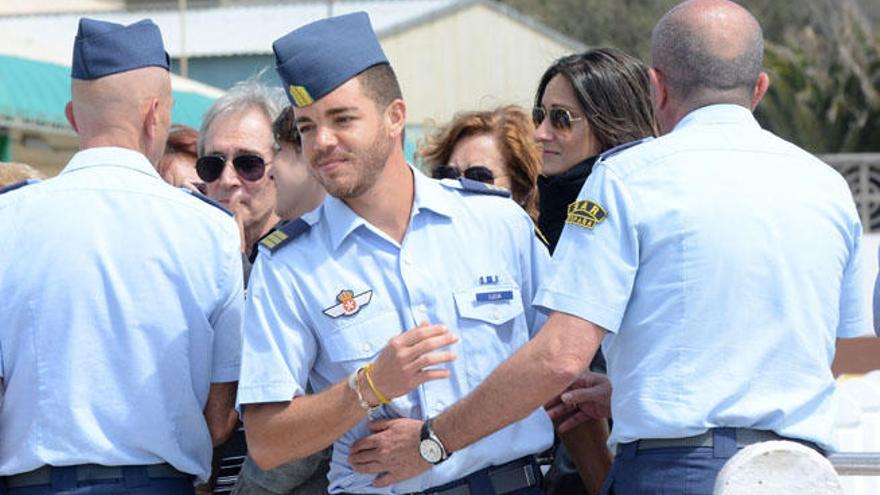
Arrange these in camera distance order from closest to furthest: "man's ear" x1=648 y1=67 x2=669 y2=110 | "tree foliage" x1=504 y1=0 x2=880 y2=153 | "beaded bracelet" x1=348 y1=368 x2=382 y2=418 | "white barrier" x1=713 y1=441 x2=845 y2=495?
"white barrier" x1=713 y1=441 x2=845 y2=495 < "beaded bracelet" x1=348 y1=368 x2=382 y2=418 < "man's ear" x1=648 y1=67 x2=669 y2=110 < "tree foliage" x1=504 y1=0 x2=880 y2=153

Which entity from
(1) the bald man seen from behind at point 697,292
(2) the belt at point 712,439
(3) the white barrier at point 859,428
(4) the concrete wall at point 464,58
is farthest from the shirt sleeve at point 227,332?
(4) the concrete wall at point 464,58

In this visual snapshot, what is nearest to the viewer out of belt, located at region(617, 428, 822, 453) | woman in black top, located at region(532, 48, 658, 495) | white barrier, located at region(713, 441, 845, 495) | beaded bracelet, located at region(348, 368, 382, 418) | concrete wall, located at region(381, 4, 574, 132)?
white barrier, located at region(713, 441, 845, 495)

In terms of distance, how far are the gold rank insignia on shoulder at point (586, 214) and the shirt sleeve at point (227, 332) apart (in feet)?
3.05

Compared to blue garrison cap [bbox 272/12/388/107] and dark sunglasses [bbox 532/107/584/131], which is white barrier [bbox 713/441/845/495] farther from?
dark sunglasses [bbox 532/107/584/131]

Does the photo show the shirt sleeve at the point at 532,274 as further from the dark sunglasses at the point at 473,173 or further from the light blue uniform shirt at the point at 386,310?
the dark sunglasses at the point at 473,173

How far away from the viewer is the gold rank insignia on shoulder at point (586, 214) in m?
3.11

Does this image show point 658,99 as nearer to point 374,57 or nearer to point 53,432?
point 374,57

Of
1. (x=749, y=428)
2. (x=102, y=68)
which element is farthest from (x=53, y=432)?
(x=749, y=428)

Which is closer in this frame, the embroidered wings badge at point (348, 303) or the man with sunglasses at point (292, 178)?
the embroidered wings badge at point (348, 303)

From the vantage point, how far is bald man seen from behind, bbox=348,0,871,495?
10.0 feet

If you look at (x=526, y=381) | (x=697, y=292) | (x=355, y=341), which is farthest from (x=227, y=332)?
(x=697, y=292)

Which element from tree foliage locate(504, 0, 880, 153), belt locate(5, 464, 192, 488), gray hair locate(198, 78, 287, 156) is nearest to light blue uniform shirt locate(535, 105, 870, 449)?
belt locate(5, 464, 192, 488)

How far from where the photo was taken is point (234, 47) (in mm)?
28500

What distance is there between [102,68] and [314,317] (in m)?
0.86
